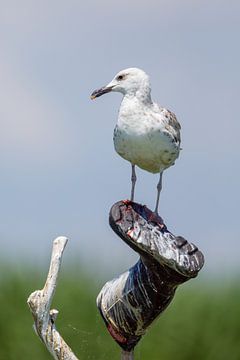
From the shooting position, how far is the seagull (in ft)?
20.8

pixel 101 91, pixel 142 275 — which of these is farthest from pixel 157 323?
pixel 142 275

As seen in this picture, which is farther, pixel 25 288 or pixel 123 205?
pixel 25 288

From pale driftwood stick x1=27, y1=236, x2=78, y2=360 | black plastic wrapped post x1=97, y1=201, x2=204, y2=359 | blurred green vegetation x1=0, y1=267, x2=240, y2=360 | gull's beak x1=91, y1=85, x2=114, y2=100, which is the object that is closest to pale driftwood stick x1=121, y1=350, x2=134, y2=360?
black plastic wrapped post x1=97, y1=201, x2=204, y2=359

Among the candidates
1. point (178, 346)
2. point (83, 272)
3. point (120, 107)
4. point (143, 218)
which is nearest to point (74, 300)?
point (83, 272)

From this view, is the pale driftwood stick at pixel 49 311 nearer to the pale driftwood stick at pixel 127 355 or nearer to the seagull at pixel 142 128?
the pale driftwood stick at pixel 127 355

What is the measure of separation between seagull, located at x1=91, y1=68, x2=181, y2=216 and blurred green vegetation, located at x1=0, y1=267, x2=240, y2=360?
4.68 meters

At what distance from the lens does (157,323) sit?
11.3 metres

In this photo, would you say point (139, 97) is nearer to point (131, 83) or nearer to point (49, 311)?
point (131, 83)

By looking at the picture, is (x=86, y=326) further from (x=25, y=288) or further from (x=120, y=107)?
(x=120, y=107)

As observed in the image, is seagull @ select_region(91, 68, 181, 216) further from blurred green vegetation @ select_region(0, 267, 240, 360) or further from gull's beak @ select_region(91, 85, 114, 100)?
blurred green vegetation @ select_region(0, 267, 240, 360)

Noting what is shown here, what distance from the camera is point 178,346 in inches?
453

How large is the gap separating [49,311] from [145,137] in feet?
4.26

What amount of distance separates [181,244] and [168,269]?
134 mm

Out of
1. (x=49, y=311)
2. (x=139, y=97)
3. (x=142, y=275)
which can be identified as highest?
(x=139, y=97)
